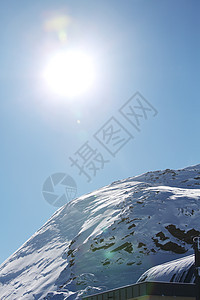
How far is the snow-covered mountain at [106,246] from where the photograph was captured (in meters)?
48.2

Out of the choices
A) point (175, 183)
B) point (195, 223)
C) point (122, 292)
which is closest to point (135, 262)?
point (195, 223)

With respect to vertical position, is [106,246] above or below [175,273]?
above

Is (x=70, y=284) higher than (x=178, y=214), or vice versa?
(x=70, y=284)

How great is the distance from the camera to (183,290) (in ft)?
76.2

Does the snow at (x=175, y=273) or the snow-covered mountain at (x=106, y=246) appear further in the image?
the snow-covered mountain at (x=106, y=246)

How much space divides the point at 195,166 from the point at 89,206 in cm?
4650

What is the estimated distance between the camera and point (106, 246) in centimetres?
5428

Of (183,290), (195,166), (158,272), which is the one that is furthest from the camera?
(195,166)

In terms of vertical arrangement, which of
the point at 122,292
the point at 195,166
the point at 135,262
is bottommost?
the point at 195,166

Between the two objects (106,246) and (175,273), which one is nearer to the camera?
(175,273)

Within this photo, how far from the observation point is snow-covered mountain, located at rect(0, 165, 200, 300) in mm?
48188

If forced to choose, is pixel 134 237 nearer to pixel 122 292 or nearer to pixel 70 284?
pixel 70 284

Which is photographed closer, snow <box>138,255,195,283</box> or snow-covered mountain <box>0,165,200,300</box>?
snow <box>138,255,195,283</box>

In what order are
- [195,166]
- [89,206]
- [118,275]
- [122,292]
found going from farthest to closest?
[195,166] → [89,206] → [118,275] → [122,292]
